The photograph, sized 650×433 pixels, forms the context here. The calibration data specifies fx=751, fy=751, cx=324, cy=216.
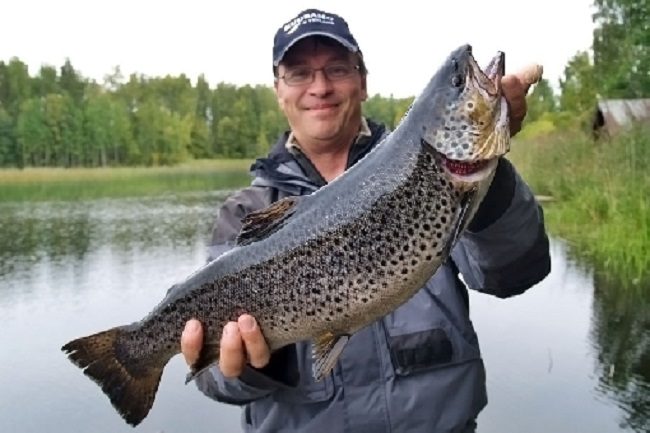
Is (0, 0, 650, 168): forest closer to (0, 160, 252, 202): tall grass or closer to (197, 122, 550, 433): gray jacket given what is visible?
(0, 160, 252, 202): tall grass

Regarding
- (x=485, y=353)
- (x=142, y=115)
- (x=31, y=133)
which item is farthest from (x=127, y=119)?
(x=485, y=353)

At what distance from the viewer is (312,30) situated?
3504 millimetres

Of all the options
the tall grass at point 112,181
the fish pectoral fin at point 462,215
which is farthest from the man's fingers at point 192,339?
the tall grass at point 112,181

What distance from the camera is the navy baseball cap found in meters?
3.51

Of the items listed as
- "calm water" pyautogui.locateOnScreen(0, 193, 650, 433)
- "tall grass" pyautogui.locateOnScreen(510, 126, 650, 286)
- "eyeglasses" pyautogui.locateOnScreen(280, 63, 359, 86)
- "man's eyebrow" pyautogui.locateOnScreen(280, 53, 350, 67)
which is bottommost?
"calm water" pyautogui.locateOnScreen(0, 193, 650, 433)

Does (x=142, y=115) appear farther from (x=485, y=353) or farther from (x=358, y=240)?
(x=358, y=240)

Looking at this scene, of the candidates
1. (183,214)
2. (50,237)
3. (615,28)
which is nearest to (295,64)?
(50,237)

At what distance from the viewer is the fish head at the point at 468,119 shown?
2500 millimetres

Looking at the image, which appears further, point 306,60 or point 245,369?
point 306,60

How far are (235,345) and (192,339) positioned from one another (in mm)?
181

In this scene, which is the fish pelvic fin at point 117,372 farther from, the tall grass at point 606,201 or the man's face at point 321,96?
the tall grass at point 606,201

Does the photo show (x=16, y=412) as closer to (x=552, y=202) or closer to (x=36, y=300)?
(x=36, y=300)

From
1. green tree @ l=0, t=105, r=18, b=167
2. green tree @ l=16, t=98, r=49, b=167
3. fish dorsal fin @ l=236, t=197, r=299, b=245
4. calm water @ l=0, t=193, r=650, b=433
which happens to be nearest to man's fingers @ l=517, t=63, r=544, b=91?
fish dorsal fin @ l=236, t=197, r=299, b=245

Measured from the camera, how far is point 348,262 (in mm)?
2734
